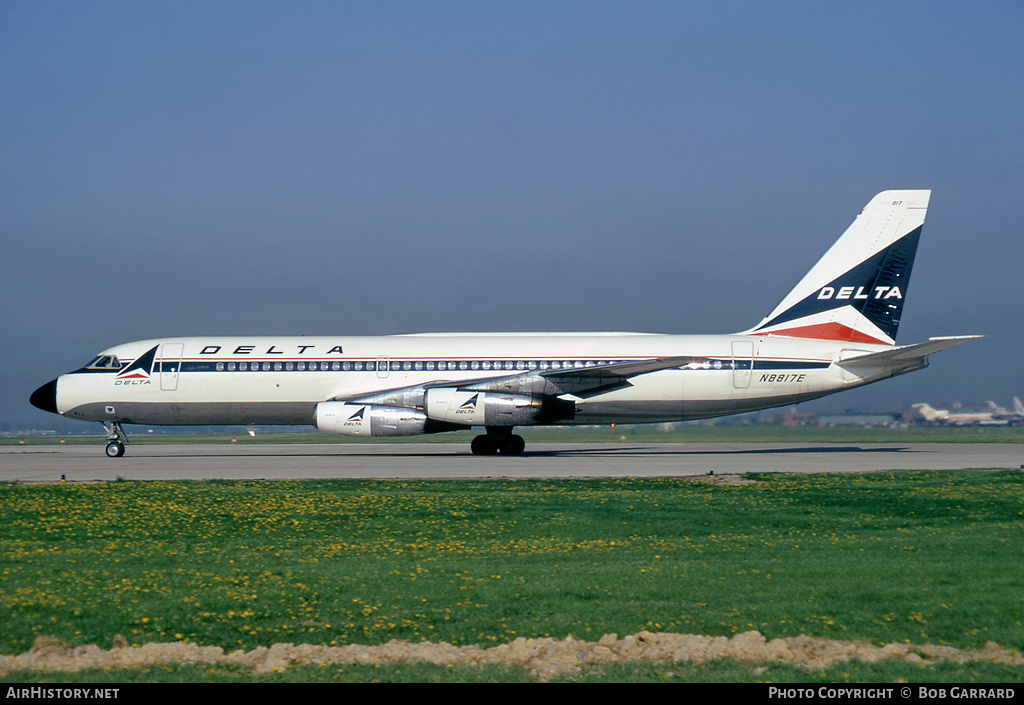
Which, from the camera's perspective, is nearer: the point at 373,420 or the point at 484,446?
the point at 373,420

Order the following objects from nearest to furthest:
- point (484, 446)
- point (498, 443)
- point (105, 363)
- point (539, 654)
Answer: point (539, 654) < point (498, 443) < point (484, 446) < point (105, 363)

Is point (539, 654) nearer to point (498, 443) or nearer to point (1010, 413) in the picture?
point (498, 443)

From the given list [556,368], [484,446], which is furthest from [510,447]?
[556,368]

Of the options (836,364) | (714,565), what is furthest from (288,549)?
(836,364)

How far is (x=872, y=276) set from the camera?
3044 centimetres

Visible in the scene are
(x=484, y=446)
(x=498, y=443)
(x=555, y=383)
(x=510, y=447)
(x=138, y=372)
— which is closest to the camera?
(x=555, y=383)

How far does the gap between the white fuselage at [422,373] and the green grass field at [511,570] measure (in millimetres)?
12566

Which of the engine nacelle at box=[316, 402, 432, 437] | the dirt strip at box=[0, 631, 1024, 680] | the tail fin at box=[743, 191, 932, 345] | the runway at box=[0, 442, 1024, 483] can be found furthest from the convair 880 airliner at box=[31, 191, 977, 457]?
the dirt strip at box=[0, 631, 1024, 680]

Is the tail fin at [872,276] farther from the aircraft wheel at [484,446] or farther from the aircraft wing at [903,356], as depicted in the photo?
the aircraft wheel at [484,446]

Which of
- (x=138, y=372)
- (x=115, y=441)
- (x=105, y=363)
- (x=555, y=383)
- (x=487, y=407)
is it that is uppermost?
(x=105, y=363)

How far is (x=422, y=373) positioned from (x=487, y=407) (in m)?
3.30

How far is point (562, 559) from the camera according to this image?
10.6m

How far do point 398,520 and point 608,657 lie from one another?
7854mm

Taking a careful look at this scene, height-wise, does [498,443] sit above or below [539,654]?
above
